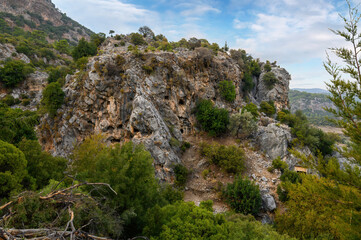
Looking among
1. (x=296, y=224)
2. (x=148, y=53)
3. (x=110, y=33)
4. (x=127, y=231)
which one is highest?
(x=110, y=33)

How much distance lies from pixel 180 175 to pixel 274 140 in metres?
12.5

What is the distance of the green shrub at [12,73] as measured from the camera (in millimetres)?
29264

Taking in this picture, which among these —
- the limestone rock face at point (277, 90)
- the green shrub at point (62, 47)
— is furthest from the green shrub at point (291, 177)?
the green shrub at point (62, 47)

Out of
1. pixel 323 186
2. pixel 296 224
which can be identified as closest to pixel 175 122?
pixel 296 224

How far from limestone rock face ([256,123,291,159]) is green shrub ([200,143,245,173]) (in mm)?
4230

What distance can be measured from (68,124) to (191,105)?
1558cm

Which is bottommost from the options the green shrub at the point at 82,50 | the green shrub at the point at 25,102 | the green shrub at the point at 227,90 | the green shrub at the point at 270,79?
the green shrub at the point at 25,102

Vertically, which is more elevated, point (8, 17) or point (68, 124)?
point (8, 17)

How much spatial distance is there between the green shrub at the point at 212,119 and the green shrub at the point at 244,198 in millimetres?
8146

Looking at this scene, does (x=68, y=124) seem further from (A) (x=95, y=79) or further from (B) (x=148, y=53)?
(B) (x=148, y=53)

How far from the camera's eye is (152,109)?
1880 centimetres

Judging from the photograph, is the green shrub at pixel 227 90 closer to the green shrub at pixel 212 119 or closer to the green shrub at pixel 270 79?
the green shrub at pixel 212 119

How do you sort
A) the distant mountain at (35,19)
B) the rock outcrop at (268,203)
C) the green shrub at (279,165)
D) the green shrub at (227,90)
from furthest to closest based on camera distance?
the distant mountain at (35,19)
the green shrub at (227,90)
the green shrub at (279,165)
the rock outcrop at (268,203)

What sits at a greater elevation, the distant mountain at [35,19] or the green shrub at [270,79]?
the distant mountain at [35,19]
